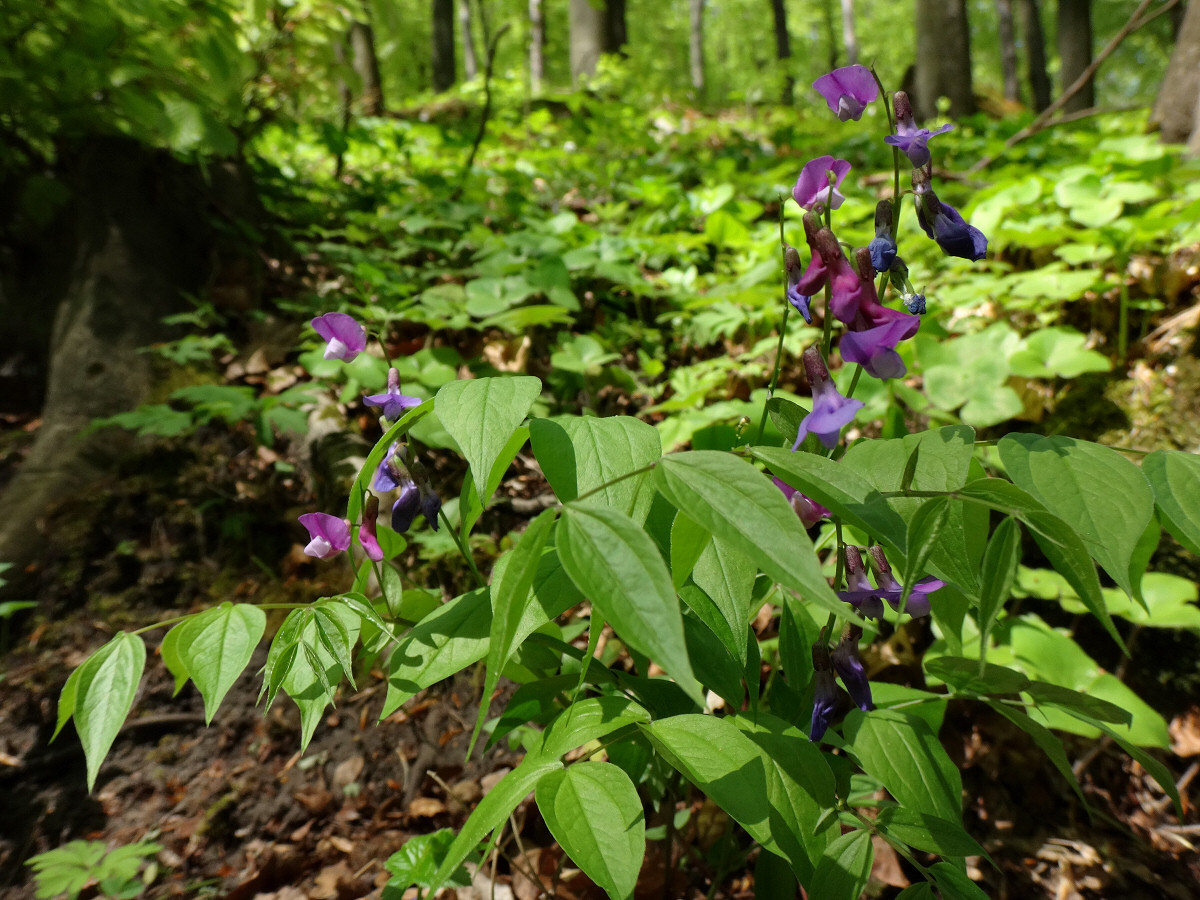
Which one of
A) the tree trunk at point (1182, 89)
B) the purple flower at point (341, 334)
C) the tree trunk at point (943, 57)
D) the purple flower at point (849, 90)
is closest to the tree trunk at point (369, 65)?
the tree trunk at point (943, 57)

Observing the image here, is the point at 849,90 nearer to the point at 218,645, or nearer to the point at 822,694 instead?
the point at 822,694

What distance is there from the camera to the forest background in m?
1.80

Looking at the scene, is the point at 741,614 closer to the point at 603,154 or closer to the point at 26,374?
the point at 26,374

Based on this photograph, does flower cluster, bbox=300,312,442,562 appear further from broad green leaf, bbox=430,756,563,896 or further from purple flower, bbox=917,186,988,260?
purple flower, bbox=917,186,988,260

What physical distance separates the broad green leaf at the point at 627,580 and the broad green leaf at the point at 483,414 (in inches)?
6.0

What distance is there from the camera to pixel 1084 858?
1684 mm

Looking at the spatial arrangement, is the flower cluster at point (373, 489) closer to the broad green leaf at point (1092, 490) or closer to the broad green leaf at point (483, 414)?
the broad green leaf at point (483, 414)

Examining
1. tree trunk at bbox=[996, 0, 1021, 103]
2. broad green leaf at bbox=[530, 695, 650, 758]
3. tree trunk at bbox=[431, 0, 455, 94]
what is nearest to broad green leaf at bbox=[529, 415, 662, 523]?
broad green leaf at bbox=[530, 695, 650, 758]

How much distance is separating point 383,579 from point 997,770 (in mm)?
1845

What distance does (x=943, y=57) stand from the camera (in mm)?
7195

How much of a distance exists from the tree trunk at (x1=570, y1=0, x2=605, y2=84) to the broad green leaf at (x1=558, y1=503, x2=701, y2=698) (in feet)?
31.3

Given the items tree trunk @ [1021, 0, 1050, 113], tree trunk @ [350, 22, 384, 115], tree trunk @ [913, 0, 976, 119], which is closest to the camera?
tree trunk @ [913, 0, 976, 119]

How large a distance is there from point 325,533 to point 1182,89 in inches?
246

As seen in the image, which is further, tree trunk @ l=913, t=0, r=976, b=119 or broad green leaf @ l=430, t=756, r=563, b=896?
tree trunk @ l=913, t=0, r=976, b=119
